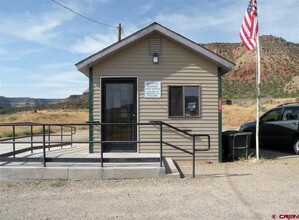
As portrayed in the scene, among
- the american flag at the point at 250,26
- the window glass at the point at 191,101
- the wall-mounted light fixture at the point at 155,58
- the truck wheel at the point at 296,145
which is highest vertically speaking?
the american flag at the point at 250,26

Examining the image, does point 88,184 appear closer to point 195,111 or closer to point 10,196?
point 10,196

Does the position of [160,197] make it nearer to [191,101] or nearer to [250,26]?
[191,101]

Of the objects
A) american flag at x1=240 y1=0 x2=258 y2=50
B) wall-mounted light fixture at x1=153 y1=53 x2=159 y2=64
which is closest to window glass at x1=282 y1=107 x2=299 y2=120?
american flag at x1=240 y1=0 x2=258 y2=50

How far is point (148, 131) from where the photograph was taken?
10867 millimetres

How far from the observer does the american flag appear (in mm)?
10789

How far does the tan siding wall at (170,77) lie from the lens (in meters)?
10.9

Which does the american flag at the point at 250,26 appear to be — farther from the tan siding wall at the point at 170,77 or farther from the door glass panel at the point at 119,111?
the door glass panel at the point at 119,111

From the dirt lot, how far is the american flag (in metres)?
4.27

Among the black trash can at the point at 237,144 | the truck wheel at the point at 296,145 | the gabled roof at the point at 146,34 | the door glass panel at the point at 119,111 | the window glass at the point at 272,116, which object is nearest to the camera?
the gabled roof at the point at 146,34

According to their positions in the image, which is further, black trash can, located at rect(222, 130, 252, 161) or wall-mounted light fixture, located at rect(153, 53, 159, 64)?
black trash can, located at rect(222, 130, 252, 161)

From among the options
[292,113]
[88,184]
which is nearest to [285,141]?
[292,113]

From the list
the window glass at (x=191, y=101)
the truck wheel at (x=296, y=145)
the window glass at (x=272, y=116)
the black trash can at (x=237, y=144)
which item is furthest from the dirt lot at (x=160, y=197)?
the window glass at (x=272, y=116)

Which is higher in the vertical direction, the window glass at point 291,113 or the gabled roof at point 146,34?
the gabled roof at point 146,34

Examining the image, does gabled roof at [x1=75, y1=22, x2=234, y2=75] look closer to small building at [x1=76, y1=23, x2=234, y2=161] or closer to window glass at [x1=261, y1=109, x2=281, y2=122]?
small building at [x1=76, y1=23, x2=234, y2=161]
